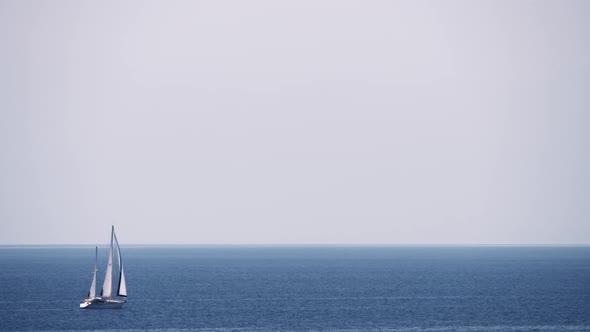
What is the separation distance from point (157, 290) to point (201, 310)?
37505 mm

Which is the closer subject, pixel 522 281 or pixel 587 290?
pixel 587 290

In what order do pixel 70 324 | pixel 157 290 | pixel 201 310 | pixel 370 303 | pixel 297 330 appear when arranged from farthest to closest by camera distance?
1. pixel 157 290
2. pixel 370 303
3. pixel 201 310
4. pixel 70 324
5. pixel 297 330

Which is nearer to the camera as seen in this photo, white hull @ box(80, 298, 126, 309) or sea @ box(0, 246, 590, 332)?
sea @ box(0, 246, 590, 332)

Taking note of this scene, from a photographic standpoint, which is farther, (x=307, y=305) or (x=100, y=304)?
(x=307, y=305)

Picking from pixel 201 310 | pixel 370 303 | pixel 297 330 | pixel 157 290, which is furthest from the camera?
pixel 157 290

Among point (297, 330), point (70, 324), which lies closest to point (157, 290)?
point (70, 324)

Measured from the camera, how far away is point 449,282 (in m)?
173

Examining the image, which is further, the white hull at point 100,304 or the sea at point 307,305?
the white hull at point 100,304

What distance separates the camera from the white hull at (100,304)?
11275 centimetres

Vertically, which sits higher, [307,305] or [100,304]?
[100,304]

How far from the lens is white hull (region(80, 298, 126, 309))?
113m

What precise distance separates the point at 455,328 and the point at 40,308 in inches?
2134

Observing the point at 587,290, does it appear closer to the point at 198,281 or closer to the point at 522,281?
the point at 522,281

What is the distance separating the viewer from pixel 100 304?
373 feet
